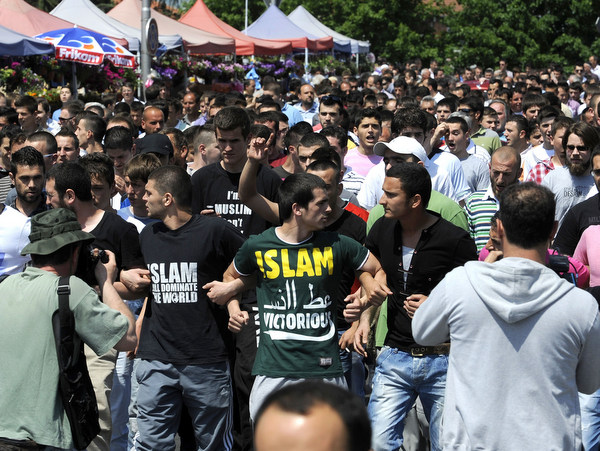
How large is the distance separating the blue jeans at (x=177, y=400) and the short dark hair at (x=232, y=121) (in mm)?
1796

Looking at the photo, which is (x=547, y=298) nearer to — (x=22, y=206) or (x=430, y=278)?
(x=430, y=278)

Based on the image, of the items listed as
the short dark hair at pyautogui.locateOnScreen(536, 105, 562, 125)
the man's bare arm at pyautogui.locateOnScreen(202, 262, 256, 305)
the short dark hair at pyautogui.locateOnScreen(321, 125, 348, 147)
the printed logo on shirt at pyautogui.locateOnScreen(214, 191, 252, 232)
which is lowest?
the man's bare arm at pyautogui.locateOnScreen(202, 262, 256, 305)

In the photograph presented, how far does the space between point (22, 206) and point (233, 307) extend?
7.12 ft

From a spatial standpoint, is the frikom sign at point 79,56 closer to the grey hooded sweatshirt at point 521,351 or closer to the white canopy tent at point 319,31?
the grey hooded sweatshirt at point 521,351

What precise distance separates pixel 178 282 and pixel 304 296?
885mm

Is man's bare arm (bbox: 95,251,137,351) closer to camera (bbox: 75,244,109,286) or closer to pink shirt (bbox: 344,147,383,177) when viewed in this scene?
camera (bbox: 75,244,109,286)

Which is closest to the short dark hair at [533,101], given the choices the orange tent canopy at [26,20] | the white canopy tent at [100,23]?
the orange tent canopy at [26,20]

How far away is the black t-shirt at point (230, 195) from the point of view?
651 cm

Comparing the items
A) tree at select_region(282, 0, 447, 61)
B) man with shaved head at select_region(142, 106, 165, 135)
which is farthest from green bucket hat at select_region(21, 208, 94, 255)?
tree at select_region(282, 0, 447, 61)

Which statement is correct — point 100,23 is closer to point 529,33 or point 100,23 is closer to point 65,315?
point 65,315

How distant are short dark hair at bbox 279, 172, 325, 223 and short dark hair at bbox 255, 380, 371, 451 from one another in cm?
300

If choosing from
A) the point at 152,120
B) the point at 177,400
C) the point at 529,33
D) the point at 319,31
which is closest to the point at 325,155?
the point at 177,400

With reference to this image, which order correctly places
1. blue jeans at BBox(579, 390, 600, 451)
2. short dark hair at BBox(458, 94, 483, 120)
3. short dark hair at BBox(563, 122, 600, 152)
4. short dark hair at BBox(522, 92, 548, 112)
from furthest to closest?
short dark hair at BBox(522, 92, 548, 112)
short dark hair at BBox(458, 94, 483, 120)
short dark hair at BBox(563, 122, 600, 152)
blue jeans at BBox(579, 390, 600, 451)

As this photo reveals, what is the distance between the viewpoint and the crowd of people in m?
3.72
